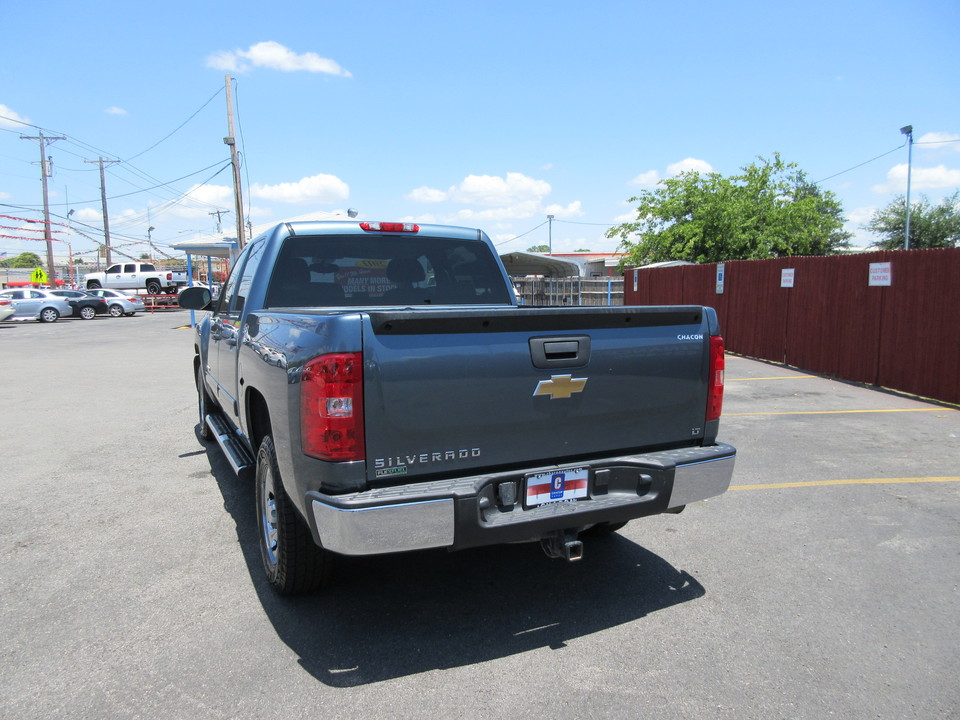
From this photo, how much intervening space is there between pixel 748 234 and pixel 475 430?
1050 inches

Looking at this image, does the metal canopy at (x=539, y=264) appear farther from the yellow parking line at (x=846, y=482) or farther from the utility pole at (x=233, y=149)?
the yellow parking line at (x=846, y=482)

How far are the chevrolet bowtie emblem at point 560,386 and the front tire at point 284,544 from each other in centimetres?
130

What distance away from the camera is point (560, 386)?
9.77 feet

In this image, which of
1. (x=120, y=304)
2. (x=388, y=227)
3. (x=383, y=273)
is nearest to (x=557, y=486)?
(x=383, y=273)

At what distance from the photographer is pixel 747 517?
4691mm

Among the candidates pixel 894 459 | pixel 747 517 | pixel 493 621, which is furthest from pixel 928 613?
pixel 894 459

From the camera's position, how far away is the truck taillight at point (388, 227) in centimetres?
448

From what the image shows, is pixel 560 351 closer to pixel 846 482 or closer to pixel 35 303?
pixel 846 482

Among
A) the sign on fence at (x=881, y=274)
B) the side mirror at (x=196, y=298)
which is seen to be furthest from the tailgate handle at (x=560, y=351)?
the sign on fence at (x=881, y=274)

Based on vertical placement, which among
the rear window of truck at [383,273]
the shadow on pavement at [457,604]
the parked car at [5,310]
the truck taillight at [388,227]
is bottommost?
the shadow on pavement at [457,604]

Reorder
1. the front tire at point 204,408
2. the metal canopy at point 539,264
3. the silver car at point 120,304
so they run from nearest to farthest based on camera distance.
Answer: the front tire at point 204,408 → the metal canopy at point 539,264 → the silver car at point 120,304

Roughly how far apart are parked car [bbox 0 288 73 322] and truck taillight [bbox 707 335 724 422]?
33.6 m

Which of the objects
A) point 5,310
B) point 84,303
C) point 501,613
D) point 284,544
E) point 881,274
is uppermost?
point 881,274

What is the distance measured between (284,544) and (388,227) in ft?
7.43
